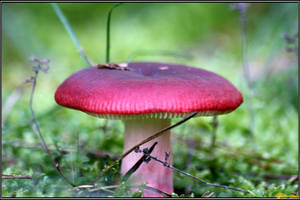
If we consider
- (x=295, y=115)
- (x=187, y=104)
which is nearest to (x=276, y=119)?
(x=295, y=115)

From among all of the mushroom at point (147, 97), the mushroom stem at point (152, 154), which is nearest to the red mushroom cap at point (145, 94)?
the mushroom at point (147, 97)

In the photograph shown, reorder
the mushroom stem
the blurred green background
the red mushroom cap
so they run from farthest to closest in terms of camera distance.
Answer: the blurred green background < the mushroom stem < the red mushroom cap

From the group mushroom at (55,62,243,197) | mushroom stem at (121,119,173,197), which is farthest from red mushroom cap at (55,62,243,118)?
mushroom stem at (121,119,173,197)

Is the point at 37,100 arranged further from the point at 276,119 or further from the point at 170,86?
the point at 170,86

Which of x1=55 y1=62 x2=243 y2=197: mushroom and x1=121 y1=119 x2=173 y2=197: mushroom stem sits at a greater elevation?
x1=55 y1=62 x2=243 y2=197: mushroom

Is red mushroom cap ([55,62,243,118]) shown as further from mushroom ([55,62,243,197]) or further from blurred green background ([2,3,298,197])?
blurred green background ([2,3,298,197])

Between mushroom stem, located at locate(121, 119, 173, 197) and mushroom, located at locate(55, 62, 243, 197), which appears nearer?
mushroom, located at locate(55, 62, 243, 197)
